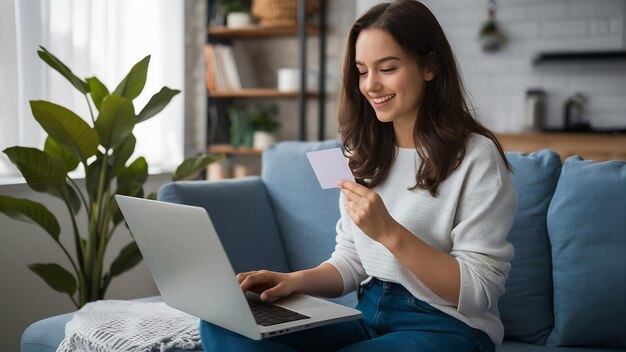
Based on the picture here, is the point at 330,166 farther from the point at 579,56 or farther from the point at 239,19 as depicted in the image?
the point at 579,56

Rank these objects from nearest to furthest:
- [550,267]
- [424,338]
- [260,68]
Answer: [424,338], [550,267], [260,68]

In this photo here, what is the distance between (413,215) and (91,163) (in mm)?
1275

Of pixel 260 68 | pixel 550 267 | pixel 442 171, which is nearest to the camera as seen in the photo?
pixel 442 171

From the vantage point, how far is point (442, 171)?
5.01ft

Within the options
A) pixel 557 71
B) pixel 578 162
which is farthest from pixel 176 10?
pixel 578 162

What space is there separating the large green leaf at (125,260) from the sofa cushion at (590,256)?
1382 mm

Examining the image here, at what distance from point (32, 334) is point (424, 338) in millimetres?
1098

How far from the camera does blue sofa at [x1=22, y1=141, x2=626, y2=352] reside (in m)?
1.89

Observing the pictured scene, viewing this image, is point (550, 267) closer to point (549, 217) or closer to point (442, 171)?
point (549, 217)

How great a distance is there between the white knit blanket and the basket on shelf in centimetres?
251

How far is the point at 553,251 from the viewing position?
1.99 m

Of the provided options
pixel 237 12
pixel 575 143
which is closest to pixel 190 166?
pixel 237 12

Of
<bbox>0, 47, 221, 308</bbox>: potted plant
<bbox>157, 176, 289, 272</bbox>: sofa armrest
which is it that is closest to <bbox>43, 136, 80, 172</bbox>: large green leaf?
<bbox>0, 47, 221, 308</bbox>: potted plant

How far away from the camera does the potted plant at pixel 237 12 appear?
14.0ft
